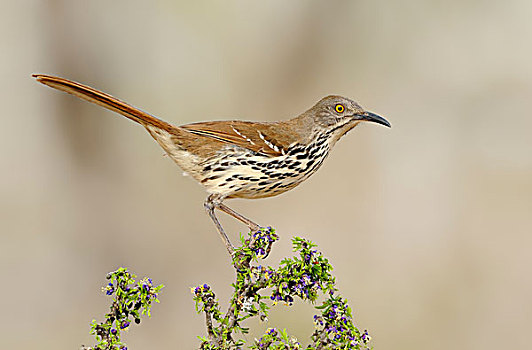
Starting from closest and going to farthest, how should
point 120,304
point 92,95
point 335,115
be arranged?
point 120,304
point 92,95
point 335,115

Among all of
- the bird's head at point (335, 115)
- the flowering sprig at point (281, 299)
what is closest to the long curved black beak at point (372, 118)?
the bird's head at point (335, 115)

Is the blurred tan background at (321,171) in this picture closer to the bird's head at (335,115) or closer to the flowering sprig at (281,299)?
the bird's head at (335,115)

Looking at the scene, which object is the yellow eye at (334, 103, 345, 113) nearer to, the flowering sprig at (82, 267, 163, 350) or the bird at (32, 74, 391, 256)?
the bird at (32, 74, 391, 256)

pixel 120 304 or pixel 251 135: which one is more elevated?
pixel 251 135

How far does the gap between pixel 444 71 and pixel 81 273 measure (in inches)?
81.6

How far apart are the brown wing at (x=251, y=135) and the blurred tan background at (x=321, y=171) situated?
1.73 m

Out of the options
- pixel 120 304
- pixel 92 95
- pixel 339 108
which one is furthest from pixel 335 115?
pixel 120 304

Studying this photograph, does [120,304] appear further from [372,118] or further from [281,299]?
[372,118]

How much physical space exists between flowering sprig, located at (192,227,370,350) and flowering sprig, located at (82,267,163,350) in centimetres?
8

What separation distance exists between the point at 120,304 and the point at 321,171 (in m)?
2.37

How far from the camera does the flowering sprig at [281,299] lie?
3.43ft

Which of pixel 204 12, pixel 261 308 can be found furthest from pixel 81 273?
pixel 261 308

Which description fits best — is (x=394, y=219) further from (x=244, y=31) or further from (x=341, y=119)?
(x=341, y=119)

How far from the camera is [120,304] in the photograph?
3.41 feet
